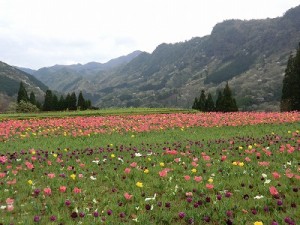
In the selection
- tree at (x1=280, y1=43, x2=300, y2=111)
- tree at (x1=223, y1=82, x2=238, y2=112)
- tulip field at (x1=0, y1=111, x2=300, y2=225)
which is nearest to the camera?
tulip field at (x1=0, y1=111, x2=300, y2=225)

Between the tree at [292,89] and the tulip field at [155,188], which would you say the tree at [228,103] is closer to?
the tree at [292,89]

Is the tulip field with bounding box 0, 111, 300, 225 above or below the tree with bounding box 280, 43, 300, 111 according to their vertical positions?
below

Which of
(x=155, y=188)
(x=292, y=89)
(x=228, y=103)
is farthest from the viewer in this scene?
(x=228, y=103)

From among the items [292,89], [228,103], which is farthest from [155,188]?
[292,89]

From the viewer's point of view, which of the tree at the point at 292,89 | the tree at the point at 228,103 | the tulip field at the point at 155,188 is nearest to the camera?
the tulip field at the point at 155,188

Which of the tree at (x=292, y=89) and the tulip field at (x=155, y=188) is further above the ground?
the tree at (x=292, y=89)

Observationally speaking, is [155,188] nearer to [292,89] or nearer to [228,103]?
[228,103]

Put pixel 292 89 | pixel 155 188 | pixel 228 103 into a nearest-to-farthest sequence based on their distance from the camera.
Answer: pixel 155 188, pixel 292 89, pixel 228 103

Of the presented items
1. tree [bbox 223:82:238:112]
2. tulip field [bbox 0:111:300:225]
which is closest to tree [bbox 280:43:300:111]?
tree [bbox 223:82:238:112]

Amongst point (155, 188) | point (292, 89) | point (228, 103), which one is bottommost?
point (155, 188)

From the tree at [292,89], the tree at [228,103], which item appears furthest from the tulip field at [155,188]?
the tree at [292,89]

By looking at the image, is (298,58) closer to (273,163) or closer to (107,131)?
(107,131)

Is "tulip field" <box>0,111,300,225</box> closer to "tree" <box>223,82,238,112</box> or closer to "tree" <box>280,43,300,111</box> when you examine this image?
"tree" <box>223,82,238,112</box>

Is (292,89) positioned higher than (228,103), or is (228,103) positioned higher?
(292,89)
